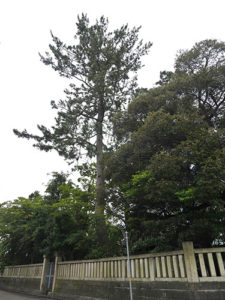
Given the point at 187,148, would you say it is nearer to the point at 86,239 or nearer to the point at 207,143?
the point at 207,143

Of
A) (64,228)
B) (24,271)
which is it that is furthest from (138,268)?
(24,271)

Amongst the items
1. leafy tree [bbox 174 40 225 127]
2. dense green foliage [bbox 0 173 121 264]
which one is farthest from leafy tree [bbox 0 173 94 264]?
leafy tree [bbox 174 40 225 127]

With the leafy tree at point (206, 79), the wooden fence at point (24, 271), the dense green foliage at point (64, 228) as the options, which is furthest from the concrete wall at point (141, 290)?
the leafy tree at point (206, 79)

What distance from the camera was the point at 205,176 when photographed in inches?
197

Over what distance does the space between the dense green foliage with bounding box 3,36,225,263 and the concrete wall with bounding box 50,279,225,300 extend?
1280mm

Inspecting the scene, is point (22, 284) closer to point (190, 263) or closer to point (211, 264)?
point (190, 263)

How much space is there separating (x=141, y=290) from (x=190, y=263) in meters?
1.83

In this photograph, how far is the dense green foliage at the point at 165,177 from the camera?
550cm

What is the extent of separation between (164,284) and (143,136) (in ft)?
14.4

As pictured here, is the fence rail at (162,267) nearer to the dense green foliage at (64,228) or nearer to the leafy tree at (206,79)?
the dense green foliage at (64,228)

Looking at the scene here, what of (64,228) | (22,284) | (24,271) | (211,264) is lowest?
(22,284)

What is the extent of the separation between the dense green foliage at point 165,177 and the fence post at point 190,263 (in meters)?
0.73

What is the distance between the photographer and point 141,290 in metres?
5.80

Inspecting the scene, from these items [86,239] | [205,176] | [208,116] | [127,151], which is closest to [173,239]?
[205,176]
